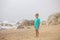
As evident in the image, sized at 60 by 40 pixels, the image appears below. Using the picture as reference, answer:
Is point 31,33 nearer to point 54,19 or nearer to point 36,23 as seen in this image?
point 36,23

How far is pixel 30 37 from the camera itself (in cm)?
344

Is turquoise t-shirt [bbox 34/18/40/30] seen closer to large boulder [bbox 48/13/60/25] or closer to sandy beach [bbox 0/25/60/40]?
sandy beach [bbox 0/25/60/40]

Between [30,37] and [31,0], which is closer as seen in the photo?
[30,37]

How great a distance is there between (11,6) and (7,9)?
108 millimetres

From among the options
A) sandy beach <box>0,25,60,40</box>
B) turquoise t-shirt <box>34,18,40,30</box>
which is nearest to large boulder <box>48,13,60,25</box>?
sandy beach <box>0,25,60,40</box>

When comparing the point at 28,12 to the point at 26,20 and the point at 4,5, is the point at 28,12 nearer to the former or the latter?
the point at 26,20

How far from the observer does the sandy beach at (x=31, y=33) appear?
3429 mm

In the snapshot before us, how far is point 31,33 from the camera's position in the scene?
3477 millimetres

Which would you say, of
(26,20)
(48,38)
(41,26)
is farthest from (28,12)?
(48,38)

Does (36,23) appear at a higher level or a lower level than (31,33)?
higher

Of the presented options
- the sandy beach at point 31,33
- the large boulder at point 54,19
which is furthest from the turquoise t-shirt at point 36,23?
the large boulder at point 54,19

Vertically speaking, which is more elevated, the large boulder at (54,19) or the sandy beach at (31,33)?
the large boulder at (54,19)

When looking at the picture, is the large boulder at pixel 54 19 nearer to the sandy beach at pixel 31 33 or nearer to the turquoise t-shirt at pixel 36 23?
the sandy beach at pixel 31 33

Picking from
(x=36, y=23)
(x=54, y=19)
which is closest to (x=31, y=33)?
(x=36, y=23)
